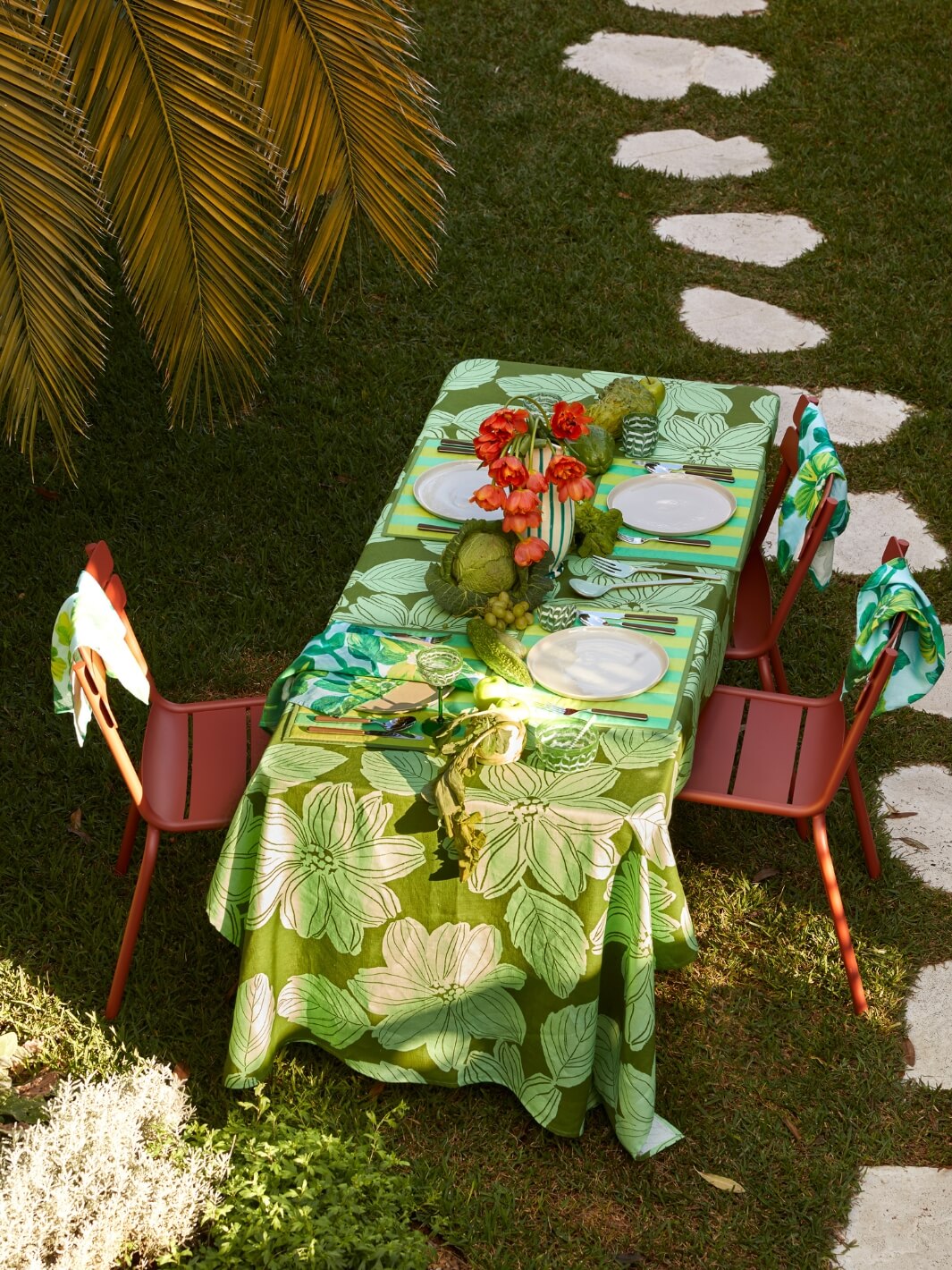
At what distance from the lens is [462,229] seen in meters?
6.50

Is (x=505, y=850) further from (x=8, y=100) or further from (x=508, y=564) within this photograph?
(x=8, y=100)

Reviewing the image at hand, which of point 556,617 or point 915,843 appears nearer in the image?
point 556,617

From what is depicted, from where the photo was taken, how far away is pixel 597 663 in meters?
2.85

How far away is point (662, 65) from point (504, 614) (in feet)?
19.6

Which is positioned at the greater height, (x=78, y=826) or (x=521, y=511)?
(x=521, y=511)

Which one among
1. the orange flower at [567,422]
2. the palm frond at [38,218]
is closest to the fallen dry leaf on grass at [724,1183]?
the orange flower at [567,422]

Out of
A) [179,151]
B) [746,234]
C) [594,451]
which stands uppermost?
[179,151]

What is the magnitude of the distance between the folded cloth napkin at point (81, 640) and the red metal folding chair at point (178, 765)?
0.32ft

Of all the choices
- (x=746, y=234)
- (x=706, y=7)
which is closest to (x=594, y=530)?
(x=746, y=234)

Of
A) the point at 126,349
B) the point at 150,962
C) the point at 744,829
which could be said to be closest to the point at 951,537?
the point at 744,829

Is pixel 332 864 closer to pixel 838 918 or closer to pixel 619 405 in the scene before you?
pixel 838 918

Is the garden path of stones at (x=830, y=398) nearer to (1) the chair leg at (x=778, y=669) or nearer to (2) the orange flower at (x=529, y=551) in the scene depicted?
(1) the chair leg at (x=778, y=669)

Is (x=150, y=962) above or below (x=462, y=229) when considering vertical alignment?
below

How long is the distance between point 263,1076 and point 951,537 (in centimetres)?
305
